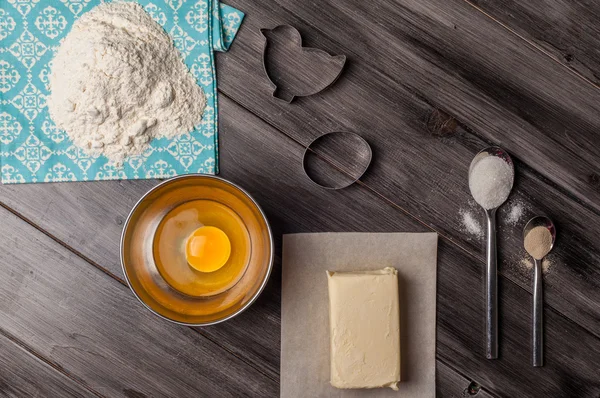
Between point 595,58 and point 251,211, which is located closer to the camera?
point 251,211

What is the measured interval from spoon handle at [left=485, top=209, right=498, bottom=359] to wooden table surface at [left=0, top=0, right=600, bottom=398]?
1 cm

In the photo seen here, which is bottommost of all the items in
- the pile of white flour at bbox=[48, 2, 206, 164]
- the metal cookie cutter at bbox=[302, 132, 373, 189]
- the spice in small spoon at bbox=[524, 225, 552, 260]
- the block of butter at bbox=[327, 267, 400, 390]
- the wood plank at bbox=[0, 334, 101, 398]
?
the wood plank at bbox=[0, 334, 101, 398]

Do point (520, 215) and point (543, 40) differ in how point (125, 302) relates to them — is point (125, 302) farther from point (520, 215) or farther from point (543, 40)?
point (543, 40)

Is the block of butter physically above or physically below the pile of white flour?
below

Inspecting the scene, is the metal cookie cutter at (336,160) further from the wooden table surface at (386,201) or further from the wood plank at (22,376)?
the wood plank at (22,376)

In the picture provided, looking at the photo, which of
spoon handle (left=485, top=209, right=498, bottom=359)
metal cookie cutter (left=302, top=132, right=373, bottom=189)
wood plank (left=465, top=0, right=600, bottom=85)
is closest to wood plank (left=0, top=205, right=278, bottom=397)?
metal cookie cutter (left=302, top=132, right=373, bottom=189)

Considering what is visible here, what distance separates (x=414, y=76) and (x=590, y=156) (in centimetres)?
29

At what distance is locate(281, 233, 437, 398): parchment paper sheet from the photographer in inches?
28.0

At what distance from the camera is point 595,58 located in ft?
2.41

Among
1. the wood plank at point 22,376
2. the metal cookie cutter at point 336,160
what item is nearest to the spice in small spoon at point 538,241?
the metal cookie cutter at point 336,160

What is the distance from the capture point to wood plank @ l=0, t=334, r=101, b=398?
2.33 feet

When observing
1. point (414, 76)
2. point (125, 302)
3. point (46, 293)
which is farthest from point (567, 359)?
point (46, 293)

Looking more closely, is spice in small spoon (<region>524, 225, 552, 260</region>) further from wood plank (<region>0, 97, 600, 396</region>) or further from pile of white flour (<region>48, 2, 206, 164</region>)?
pile of white flour (<region>48, 2, 206, 164</region>)

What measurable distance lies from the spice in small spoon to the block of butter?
0.21m
